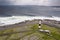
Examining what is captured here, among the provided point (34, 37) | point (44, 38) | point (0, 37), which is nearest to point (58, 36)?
point (44, 38)

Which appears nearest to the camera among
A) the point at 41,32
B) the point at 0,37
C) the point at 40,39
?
the point at 40,39

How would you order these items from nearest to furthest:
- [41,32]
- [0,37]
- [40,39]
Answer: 1. [40,39]
2. [0,37]
3. [41,32]

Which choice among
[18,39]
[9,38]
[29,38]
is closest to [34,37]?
[29,38]

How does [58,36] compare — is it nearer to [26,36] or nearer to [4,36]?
[26,36]

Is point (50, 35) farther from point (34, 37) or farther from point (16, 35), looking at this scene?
point (16, 35)

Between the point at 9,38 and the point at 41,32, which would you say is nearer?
the point at 9,38

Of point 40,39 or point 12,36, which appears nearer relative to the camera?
point 40,39

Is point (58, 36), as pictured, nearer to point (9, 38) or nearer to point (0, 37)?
point (9, 38)
